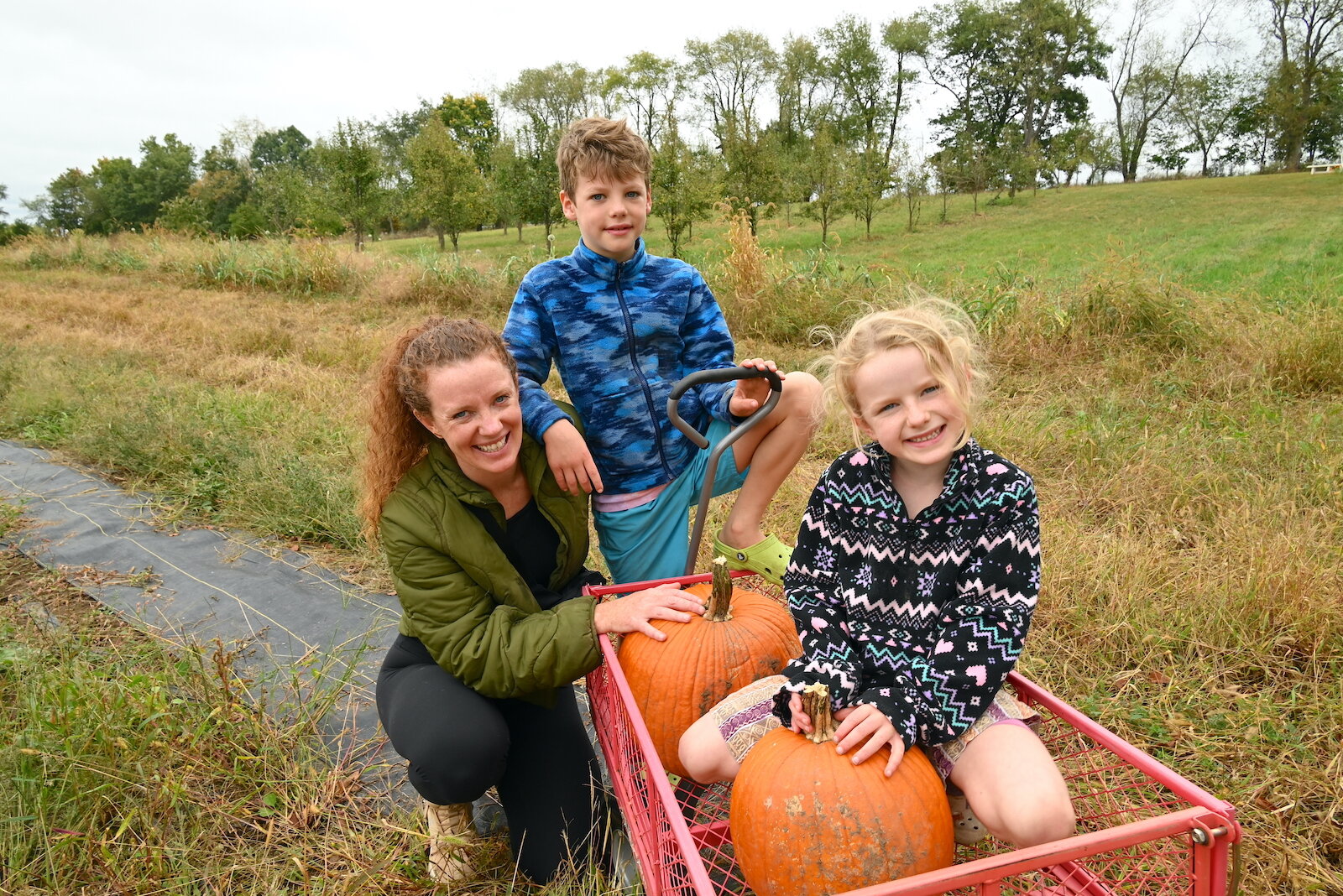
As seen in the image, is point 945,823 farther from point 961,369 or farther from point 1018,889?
point 961,369

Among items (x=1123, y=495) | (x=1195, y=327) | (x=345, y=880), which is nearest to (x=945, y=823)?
(x=345, y=880)

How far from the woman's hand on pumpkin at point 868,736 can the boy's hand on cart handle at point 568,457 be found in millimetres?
969

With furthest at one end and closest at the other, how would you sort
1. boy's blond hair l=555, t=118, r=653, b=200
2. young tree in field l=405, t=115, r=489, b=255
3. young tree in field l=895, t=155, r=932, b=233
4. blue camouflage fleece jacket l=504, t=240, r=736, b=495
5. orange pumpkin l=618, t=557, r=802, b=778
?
young tree in field l=895, t=155, r=932, b=233, young tree in field l=405, t=115, r=489, b=255, blue camouflage fleece jacket l=504, t=240, r=736, b=495, boy's blond hair l=555, t=118, r=653, b=200, orange pumpkin l=618, t=557, r=802, b=778

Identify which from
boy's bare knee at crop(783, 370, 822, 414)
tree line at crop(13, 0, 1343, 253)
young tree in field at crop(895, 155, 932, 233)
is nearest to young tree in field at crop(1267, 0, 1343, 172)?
tree line at crop(13, 0, 1343, 253)

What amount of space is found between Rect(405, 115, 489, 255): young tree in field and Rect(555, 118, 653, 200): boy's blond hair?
73.8 ft

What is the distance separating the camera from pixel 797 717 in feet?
5.09

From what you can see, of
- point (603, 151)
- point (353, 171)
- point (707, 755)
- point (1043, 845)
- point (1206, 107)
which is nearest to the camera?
point (1043, 845)

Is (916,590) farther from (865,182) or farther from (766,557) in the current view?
(865,182)

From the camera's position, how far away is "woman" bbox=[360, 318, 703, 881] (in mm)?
1909

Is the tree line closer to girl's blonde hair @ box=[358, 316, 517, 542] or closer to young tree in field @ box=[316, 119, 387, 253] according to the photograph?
young tree in field @ box=[316, 119, 387, 253]

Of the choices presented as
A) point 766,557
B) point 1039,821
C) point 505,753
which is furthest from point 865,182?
point 1039,821

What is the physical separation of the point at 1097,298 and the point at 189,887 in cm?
644

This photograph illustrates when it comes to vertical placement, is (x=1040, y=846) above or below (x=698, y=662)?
above

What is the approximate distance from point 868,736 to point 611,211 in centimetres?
165
